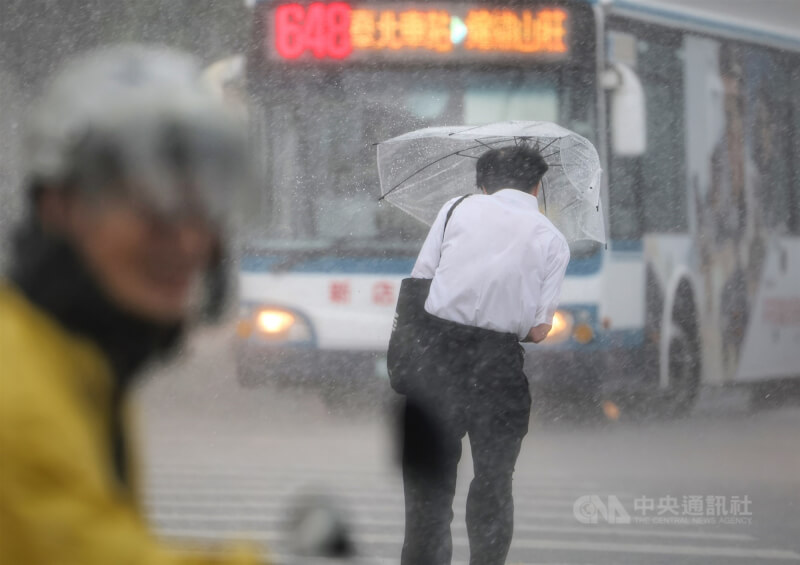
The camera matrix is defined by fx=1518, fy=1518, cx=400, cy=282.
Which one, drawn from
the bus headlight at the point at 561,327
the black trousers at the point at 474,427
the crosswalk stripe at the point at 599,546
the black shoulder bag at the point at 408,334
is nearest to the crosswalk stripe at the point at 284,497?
the crosswalk stripe at the point at 599,546

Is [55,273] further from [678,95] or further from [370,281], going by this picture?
[678,95]

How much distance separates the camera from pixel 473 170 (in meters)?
6.58

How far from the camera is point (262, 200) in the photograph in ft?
4.58

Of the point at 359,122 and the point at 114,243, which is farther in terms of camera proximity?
the point at 359,122

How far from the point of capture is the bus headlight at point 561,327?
9.20 m

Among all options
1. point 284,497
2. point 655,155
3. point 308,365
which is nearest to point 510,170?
point 284,497

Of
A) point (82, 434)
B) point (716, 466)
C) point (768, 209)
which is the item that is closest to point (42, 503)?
point (82, 434)

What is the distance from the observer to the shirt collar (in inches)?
187

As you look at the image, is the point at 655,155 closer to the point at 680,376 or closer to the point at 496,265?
the point at 680,376

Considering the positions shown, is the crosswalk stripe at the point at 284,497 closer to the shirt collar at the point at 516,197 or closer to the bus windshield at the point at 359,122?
the bus windshield at the point at 359,122

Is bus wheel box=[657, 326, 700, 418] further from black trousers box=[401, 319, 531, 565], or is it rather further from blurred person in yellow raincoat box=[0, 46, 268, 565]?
blurred person in yellow raincoat box=[0, 46, 268, 565]

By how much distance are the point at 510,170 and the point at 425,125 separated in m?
3.95

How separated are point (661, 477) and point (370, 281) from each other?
Answer: 2307mm

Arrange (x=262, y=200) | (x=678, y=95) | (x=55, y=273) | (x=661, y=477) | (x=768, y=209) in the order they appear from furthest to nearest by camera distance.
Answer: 1. (x=768, y=209)
2. (x=678, y=95)
3. (x=661, y=477)
4. (x=262, y=200)
5. (x=55, y=273)
